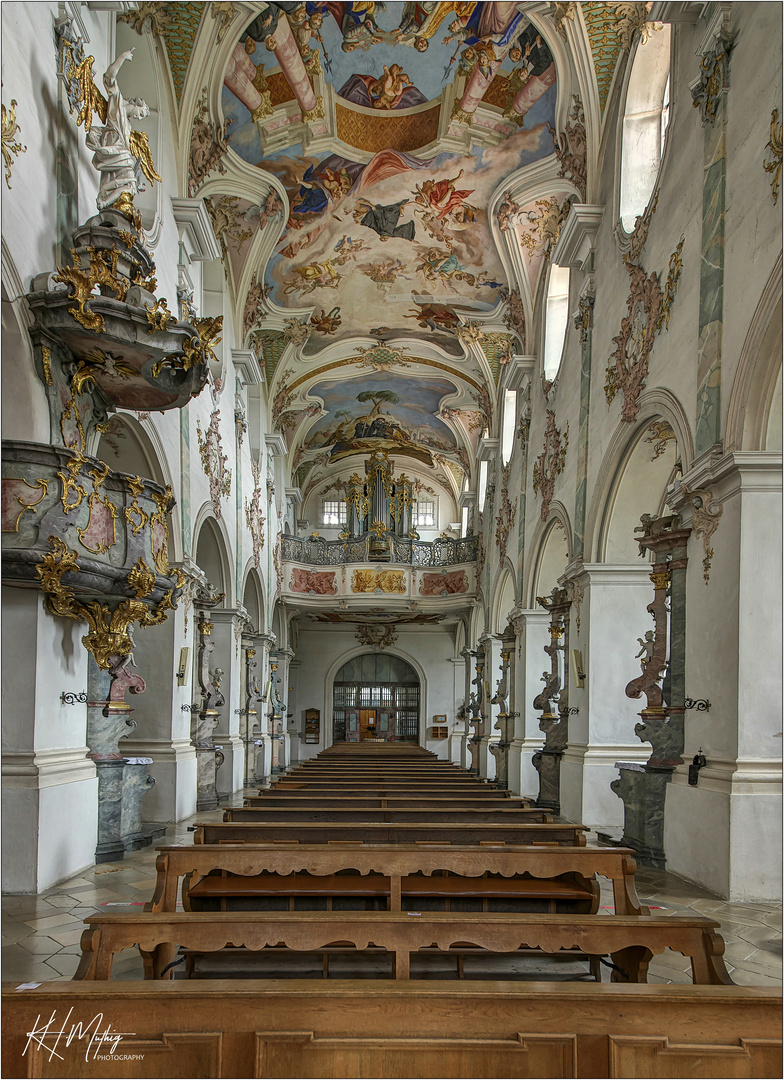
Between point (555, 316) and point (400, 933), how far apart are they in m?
14.0

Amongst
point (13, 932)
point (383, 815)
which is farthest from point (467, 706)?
point (13, 932)

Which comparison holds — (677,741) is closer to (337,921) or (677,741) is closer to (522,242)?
(337,921)

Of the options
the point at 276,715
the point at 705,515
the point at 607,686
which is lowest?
the point at 276,715

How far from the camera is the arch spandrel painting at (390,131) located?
12109 mm

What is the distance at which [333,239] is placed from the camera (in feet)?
56.0

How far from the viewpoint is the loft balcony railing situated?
2558 centimetres

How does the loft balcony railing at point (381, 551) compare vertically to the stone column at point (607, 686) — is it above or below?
above

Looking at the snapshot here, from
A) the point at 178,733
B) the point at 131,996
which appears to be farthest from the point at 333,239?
the point at 131,996

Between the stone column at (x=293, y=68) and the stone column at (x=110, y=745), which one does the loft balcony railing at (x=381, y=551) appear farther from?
the stone column at (x=110, y=745)

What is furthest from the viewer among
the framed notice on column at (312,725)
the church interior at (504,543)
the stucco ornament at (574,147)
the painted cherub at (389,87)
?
the framed notice on column at (312,725)

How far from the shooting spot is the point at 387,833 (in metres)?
5.66

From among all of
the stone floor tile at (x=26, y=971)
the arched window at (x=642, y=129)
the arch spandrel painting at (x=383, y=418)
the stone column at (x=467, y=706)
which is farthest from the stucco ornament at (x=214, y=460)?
the stone column at (x=467, y=706)

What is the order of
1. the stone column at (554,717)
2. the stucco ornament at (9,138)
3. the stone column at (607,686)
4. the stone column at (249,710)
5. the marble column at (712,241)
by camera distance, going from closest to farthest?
1. the stucco ornament at (9,138)
2. the marble column at (712,241)
3. the stone column at (607,686)
4. the stone column at (554,717)
5. the stone column at (249,710)

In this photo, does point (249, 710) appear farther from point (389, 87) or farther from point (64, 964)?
point (64, 964)
